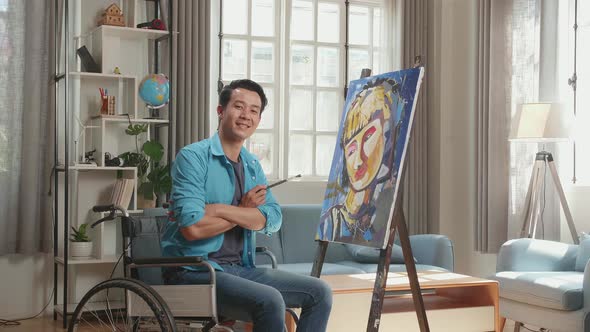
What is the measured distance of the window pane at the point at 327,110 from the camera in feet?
20.7

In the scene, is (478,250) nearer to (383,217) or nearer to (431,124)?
(431,124)

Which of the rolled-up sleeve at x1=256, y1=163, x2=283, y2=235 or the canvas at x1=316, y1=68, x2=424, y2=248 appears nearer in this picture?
the rolled-up sleeve at x1=256, y1=163, x2=283, y2=235

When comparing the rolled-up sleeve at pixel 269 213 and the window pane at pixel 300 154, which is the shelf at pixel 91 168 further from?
the rolled-up sleeve at pixel 269 213

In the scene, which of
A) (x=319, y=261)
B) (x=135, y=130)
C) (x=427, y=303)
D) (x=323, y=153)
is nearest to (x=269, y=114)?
(x=323, y=153)

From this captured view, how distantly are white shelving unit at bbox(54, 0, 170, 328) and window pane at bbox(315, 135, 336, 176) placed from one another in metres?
1.27

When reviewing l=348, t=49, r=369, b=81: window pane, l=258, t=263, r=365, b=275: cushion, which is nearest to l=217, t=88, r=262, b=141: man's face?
l=258, t=263, r=365, b=275: cushion

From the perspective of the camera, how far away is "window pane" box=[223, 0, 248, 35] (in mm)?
6016

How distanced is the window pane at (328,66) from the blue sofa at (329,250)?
1225mm

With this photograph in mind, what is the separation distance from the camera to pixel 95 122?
5.50m

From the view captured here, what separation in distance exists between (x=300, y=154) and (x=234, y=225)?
3.27 meters

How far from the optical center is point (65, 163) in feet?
16.6

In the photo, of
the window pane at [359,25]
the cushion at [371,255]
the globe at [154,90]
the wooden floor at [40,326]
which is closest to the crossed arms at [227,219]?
the cushion at [371,255]

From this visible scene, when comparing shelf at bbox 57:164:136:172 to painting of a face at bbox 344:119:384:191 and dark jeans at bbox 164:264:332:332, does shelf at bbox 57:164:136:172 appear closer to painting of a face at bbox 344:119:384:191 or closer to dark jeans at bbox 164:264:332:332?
painting of a face at bbox 344:119:384:191

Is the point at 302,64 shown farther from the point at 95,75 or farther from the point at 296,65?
the point at 95,75
